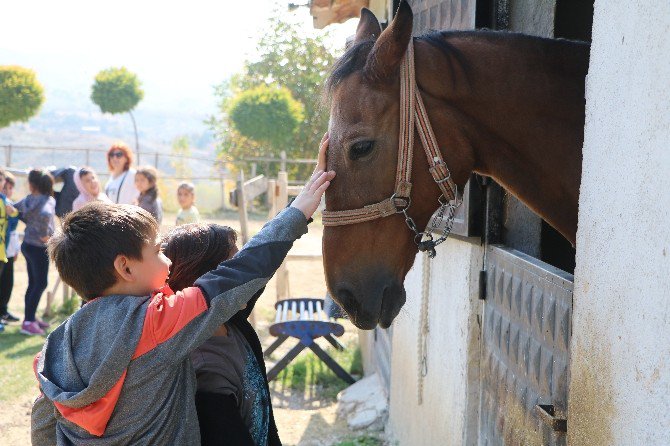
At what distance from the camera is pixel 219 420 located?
1664mm

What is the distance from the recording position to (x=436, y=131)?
6.56 ft

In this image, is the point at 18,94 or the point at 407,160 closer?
the point at 407,160

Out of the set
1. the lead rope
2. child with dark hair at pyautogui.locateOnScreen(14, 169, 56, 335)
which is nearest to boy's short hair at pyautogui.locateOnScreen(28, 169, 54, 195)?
child with dark hair at pyautogui.locateOnScreen(14, 169, 56, 335)

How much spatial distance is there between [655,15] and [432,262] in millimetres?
2638

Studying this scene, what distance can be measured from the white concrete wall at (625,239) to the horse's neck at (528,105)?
462 millimetres

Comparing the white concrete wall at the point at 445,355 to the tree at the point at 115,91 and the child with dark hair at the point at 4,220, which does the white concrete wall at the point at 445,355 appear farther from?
the tree at the point at 115,91

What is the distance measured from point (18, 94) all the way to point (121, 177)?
45.9 feet

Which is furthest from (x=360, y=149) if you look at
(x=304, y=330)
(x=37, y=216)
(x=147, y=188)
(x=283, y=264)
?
(x=37, y=216)

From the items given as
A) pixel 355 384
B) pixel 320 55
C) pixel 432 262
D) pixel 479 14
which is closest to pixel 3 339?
pixel 355 384

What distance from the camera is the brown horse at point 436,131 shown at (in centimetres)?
196

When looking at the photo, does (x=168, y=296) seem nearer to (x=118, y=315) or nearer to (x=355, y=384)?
(x=118, y=315)

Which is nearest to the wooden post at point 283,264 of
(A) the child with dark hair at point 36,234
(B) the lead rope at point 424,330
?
(A) the child with dark hair at point 36,234

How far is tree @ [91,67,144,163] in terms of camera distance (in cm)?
2472

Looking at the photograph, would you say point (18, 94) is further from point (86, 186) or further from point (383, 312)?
point (383, 312)
